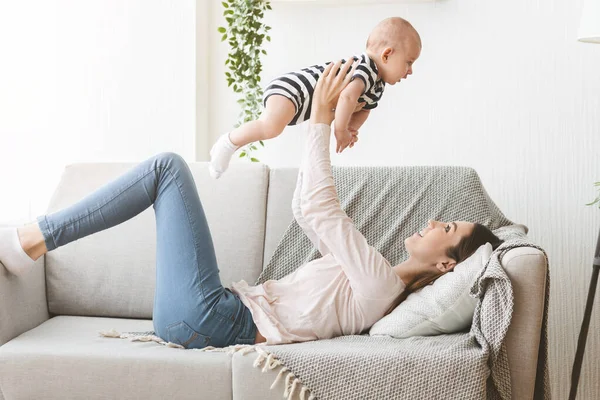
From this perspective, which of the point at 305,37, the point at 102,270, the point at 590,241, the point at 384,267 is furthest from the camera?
the point at 305,37

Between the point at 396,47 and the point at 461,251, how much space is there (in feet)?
1.99

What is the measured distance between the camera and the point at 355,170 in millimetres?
2447

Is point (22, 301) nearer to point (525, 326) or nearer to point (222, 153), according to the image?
point (222, 153)

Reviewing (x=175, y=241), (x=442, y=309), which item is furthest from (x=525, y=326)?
(x=175, y=241)

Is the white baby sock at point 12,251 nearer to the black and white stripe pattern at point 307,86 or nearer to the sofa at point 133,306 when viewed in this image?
the sofa at point 133,306

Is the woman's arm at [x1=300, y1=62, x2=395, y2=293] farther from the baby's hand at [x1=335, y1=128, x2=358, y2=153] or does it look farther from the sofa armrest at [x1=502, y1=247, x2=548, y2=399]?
the sofa armrest at [x1=502, y1=247, x2=548, y2=399]

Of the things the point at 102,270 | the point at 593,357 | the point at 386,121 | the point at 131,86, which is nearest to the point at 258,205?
the point at 102,270

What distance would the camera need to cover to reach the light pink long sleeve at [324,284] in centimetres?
193

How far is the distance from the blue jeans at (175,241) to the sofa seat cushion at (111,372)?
4.4 inches

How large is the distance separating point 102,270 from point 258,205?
56cm

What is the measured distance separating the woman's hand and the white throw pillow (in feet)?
1.77

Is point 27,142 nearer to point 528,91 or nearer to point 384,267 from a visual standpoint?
point 384,267

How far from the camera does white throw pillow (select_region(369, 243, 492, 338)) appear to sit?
1904 mm

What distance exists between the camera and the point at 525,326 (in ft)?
5.77
